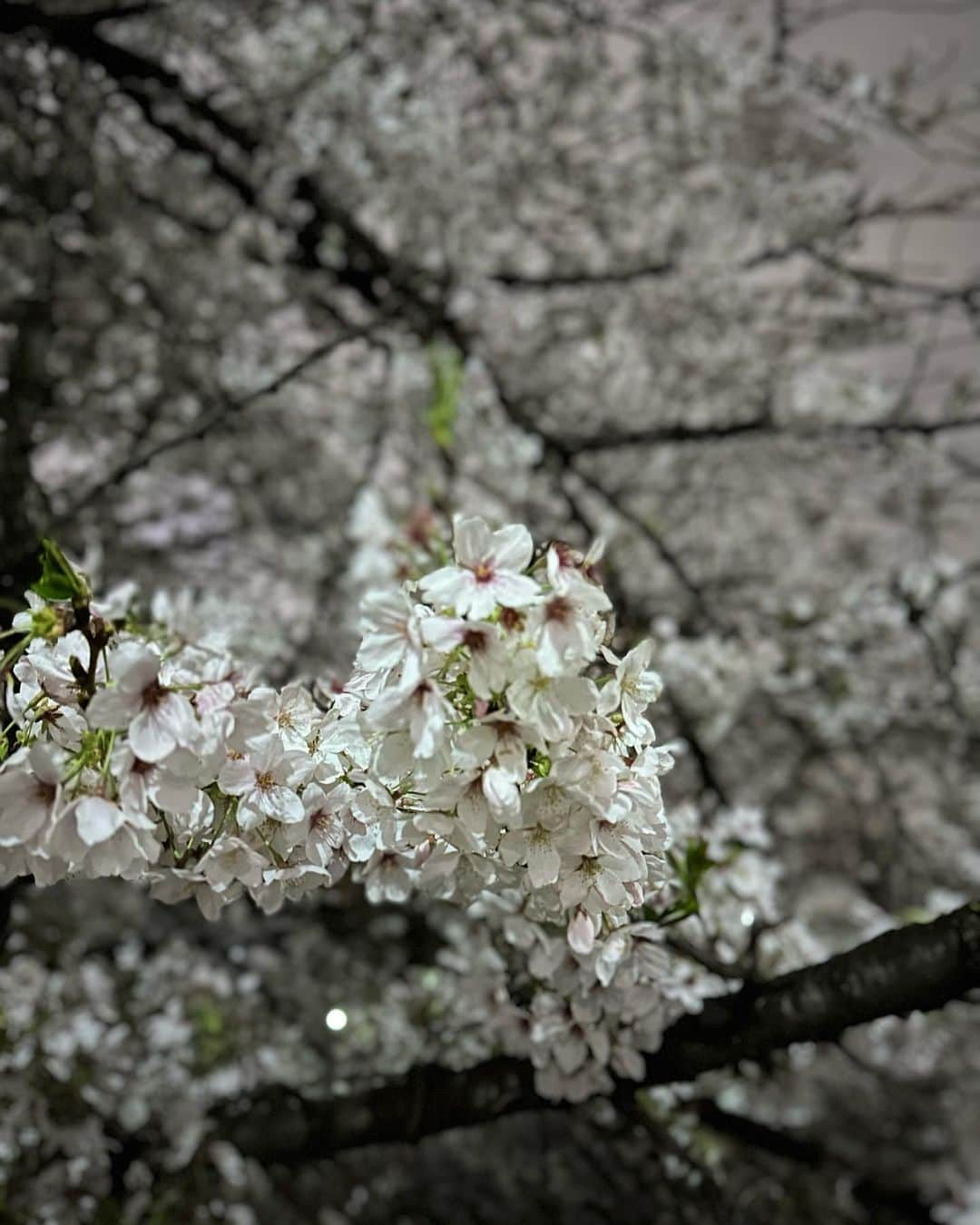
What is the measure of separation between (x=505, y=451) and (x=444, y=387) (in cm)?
74

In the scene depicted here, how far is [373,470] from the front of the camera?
3414mm

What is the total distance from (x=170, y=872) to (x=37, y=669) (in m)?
0.20

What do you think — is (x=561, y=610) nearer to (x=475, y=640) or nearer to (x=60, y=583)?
(x=475, y=640)

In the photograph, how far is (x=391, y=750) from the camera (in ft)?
2.24

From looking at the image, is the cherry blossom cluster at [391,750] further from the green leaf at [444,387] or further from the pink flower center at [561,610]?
the green leaf at [444,387]

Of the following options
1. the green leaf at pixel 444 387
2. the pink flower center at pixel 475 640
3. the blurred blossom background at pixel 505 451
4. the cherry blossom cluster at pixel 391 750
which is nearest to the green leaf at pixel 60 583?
the cherry blossom cluster at pixel 391 750

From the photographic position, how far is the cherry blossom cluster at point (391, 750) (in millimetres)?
656

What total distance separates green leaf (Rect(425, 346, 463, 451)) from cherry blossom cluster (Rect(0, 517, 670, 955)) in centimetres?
159

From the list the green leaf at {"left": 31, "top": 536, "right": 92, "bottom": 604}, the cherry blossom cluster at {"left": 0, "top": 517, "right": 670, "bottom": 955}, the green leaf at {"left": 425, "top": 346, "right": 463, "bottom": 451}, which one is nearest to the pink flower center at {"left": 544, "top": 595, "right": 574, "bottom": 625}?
the cherry blossom cluster at {"left": 0, "top": 517, "right": 670, "bottom": 955}

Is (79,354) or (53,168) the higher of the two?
(53,168)

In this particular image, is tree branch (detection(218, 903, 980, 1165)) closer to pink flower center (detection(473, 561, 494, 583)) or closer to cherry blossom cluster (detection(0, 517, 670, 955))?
cherry blossom cluster (detection(0, 517, 670, 955))

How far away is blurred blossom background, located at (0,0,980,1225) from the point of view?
2029 millimetres

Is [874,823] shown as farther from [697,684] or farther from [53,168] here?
[53,168]

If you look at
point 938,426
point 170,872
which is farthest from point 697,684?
point 170,872
